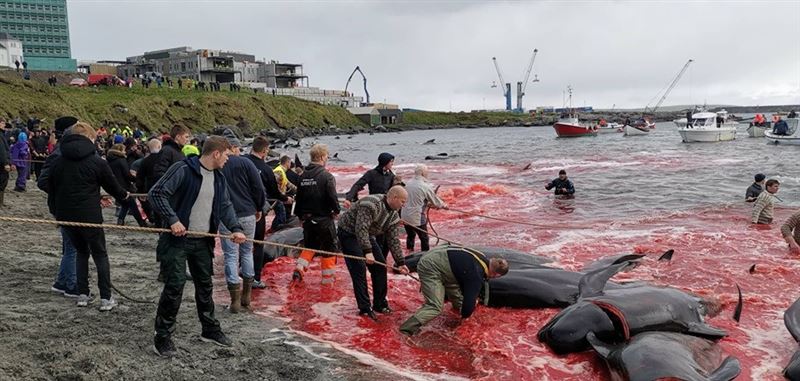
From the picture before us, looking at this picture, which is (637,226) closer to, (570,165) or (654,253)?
(654,253)

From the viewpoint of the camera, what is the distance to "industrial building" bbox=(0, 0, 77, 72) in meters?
114

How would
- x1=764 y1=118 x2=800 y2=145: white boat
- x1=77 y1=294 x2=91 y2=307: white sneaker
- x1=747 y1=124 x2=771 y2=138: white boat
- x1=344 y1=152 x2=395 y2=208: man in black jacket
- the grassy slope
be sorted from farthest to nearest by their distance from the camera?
x1=747 y1=124 x2=771 y2=138: white boat → the grassy slope → x1=764 y1=118 x2=800 y2=145: white boat → x1=344 y1=152 x2=395 y2=208: man in black jacket → x1=77 y1=294 x2=91 y2=307: white sneaker

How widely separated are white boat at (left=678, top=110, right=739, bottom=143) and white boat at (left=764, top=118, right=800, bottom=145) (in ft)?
16.3

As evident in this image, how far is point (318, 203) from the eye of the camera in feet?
31.8

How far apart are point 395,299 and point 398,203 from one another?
7.54 feet

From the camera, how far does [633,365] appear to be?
689 cm

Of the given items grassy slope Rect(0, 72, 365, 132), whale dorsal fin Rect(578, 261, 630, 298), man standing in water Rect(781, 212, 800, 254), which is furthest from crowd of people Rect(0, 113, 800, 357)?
grassy slope Rect(0, 72, 365, 132)

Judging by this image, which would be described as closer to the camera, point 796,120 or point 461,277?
point 461,277

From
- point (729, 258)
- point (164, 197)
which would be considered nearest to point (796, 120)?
point (729, 258)

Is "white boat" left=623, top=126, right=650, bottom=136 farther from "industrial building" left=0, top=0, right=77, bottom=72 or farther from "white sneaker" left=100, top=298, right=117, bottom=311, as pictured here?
"industrial building" left=0, top=0, right=77, bottom=72

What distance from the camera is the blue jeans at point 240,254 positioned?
28.3 feet

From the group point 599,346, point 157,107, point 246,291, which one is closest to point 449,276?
point 599,346

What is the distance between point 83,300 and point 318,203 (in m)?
3.55

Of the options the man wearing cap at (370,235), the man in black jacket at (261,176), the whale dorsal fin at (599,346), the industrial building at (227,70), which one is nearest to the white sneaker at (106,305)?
the man in black jacket at (261,176)
